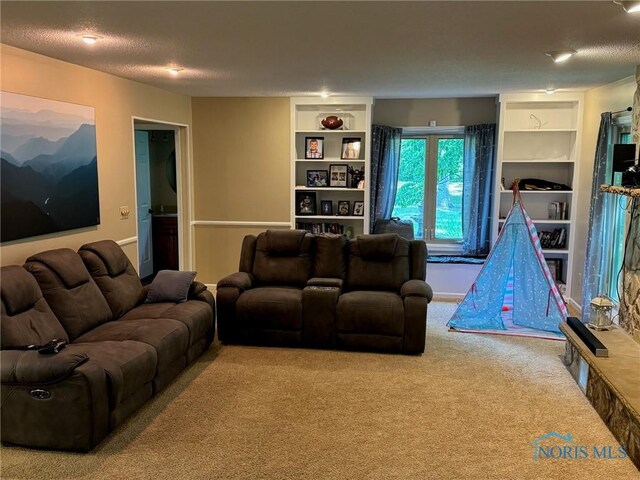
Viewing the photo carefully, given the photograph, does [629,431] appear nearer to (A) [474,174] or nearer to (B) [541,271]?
(B) [541,271]

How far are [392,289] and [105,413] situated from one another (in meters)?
2.80

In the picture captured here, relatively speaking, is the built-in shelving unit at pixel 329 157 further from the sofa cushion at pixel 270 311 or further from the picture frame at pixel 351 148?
the sofa cushion at pixel 270 311

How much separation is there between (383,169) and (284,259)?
7.14 feet

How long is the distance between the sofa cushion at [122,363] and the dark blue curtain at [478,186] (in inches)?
177

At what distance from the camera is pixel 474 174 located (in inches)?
261

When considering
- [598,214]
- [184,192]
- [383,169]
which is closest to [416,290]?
[598,214]

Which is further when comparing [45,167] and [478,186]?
[478,186]

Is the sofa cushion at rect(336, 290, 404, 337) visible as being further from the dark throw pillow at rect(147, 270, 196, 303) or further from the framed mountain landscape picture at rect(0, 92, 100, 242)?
the framed mountain landscape picture at rect(0, 92, 100, 242)

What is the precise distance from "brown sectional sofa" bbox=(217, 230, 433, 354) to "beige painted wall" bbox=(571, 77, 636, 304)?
207 cm

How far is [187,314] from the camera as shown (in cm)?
416

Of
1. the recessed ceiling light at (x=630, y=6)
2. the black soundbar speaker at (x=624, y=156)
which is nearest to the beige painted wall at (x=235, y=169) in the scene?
the black soundbar speaker at (x=624, y=156)

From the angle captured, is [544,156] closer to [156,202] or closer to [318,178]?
[318,178]

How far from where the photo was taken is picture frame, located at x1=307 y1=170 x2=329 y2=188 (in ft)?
22.2

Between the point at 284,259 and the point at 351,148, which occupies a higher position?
the point at 351,148
